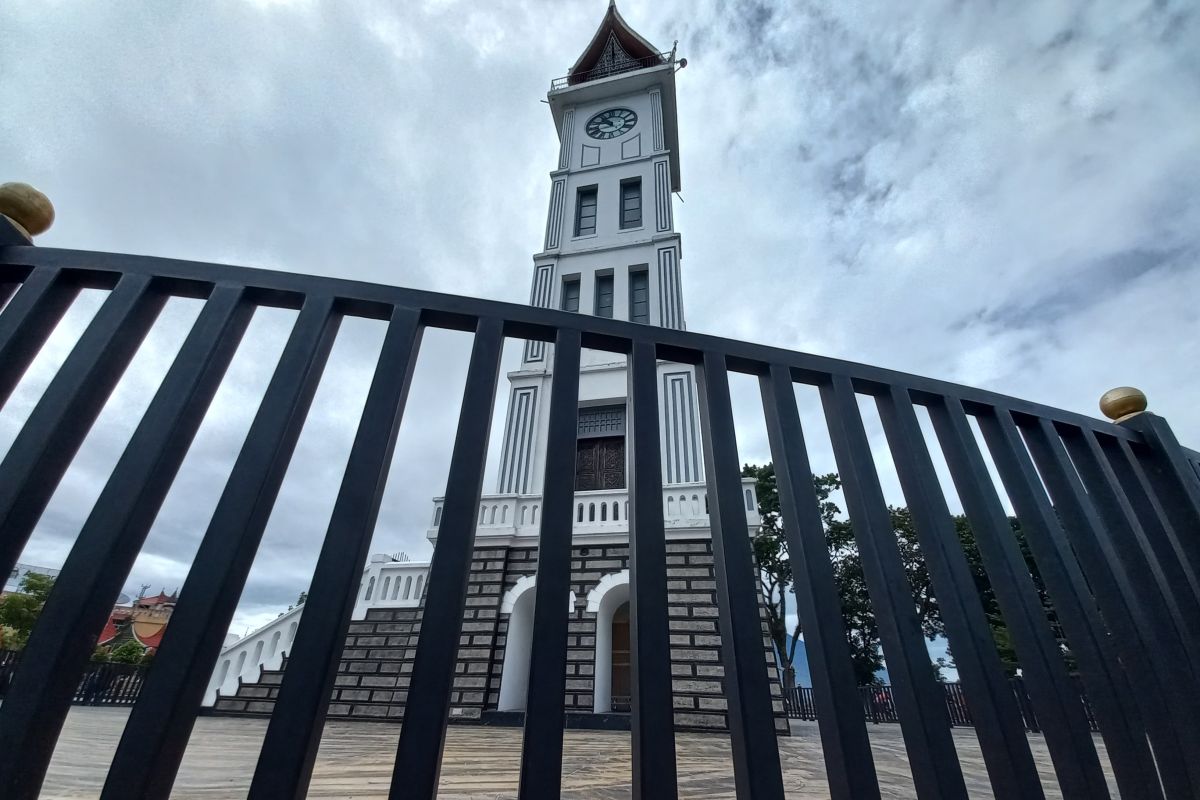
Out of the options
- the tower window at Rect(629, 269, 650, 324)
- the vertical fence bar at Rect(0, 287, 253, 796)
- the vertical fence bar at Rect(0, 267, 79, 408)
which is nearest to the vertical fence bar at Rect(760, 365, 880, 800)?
the vertical fence bar at Rect(0, 287, 253, 796)

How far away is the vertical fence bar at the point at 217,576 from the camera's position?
1.59 ft

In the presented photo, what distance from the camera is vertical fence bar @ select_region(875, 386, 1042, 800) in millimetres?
672

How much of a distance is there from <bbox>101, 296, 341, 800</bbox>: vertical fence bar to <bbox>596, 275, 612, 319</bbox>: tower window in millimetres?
8116

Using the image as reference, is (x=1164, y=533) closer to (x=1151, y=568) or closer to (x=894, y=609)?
(x=1151, y=568)

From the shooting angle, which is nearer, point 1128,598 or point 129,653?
point 1128,598

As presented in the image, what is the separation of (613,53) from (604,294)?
944 cm

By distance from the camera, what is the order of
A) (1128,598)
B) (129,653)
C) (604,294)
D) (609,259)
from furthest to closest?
A: (129,653), (609,259), (604,294), (1128,598)

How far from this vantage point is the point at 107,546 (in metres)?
0.57

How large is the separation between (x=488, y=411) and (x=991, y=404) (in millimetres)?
1008

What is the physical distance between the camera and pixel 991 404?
100 cm

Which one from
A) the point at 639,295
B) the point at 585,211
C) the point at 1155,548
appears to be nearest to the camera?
the point at 1155,548

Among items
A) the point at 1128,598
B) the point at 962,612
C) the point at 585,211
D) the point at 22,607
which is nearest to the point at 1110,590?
the point at 1128,598

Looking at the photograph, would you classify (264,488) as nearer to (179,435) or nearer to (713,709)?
(179,435)

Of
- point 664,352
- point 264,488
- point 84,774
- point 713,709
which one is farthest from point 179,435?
point 713,709
